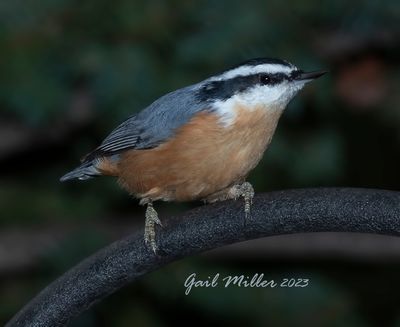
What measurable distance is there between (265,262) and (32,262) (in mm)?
1239

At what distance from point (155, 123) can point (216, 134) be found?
303 mm

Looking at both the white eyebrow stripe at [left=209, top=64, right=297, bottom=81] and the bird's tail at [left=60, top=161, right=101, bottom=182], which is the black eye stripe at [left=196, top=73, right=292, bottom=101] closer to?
the white eyebrow stripe at [left=209, top=64, right=297, bottom=81]

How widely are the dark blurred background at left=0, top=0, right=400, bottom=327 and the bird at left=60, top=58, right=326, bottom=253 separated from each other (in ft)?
2.84

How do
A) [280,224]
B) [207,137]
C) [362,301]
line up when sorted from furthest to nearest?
[362,301] < [207,137] < [280,224]

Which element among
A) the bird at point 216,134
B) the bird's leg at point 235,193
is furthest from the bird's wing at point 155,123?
the bird's leg at point 235,193

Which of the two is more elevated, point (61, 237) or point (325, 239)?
point (61, 237)

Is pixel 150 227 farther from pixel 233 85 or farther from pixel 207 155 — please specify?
pixel 233 85

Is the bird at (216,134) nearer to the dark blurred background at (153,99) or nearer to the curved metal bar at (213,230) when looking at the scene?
the curved metal bar at (213,230)

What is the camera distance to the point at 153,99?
4164 mm

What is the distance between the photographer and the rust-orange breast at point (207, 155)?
3043mm

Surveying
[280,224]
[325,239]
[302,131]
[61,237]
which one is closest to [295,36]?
[302,131]

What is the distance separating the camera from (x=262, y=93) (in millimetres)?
3086

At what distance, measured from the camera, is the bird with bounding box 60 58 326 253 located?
10.00ft

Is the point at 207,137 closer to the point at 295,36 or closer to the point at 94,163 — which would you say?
the point at 94,163
